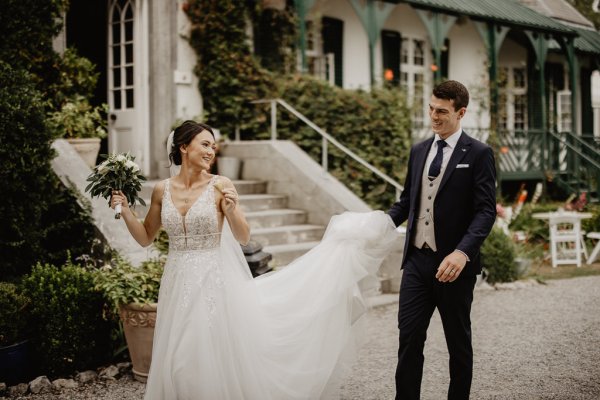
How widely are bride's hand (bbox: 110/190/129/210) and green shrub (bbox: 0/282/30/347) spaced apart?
1.88 m

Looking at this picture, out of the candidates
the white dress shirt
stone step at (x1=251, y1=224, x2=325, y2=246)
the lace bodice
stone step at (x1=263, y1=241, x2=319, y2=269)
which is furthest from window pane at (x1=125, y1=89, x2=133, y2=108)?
the white dress shirt

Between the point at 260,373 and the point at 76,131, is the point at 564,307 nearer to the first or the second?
the point at 260,373

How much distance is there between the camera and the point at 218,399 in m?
4.10

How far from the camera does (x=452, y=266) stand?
398cm

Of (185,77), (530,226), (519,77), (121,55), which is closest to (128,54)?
(121,55)

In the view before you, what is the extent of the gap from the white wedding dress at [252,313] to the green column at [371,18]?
956 cm

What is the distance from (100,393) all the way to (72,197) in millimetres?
2702

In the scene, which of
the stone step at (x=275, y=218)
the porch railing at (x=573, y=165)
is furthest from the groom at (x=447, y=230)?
the porch railing at (x=573, y=165)

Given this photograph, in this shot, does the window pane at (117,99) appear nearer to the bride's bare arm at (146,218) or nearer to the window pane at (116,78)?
the window pane at (116,78)

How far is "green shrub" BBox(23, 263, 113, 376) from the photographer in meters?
5.80

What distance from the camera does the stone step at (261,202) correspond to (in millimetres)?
9789

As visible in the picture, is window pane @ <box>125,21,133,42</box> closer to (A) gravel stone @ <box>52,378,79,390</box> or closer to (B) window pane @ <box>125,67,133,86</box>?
(B) window pane @ <box>125,67,133,86</box>

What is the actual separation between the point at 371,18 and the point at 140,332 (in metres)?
10.00

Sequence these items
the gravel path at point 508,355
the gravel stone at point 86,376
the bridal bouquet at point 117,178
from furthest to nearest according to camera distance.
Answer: the gravel stone at point 86,376
the gravel path at point 508,355
the bridal bouquet at point 117,178
